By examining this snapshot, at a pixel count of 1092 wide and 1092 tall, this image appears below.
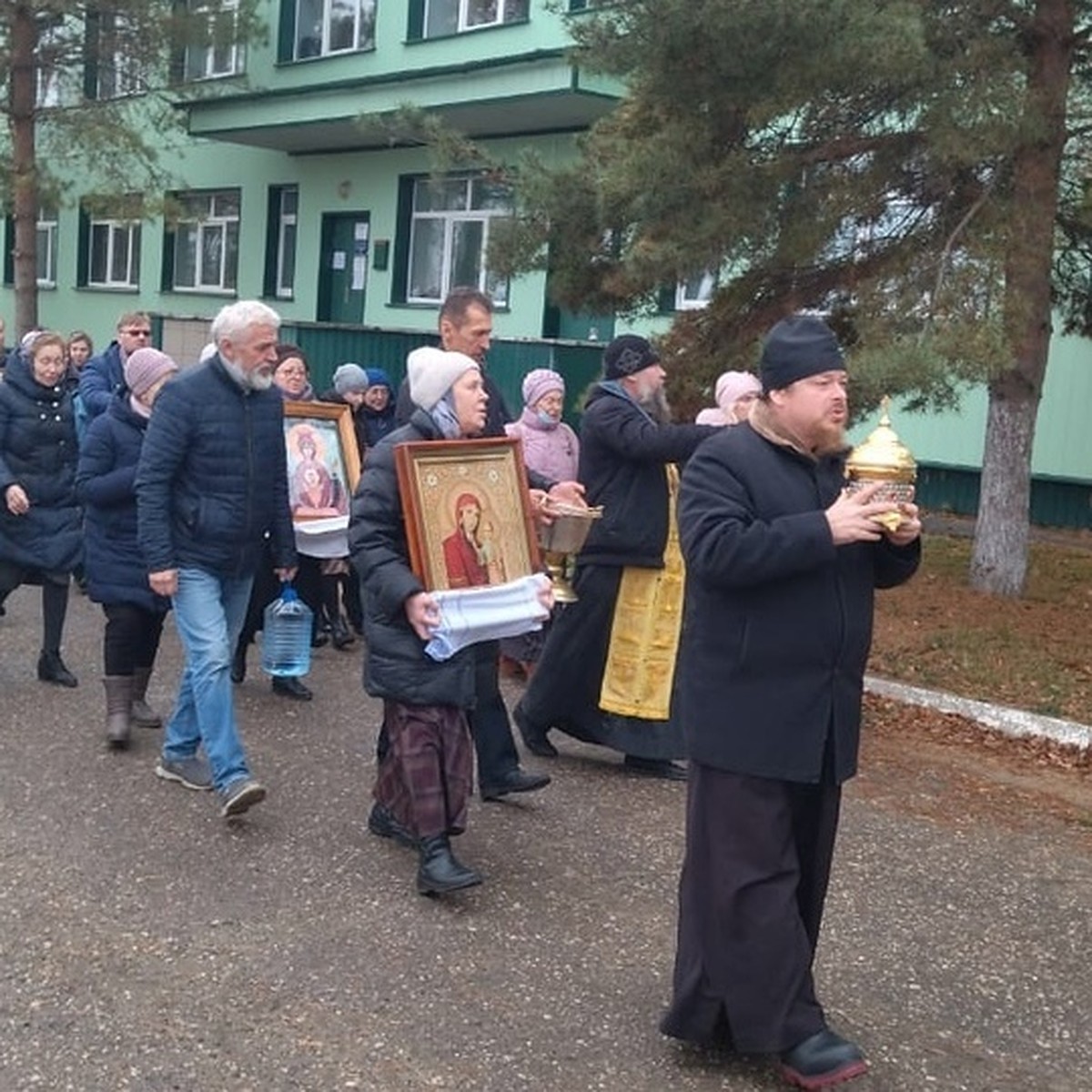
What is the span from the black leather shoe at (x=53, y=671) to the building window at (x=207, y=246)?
1732cm

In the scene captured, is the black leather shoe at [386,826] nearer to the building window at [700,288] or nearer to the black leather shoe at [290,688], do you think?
the black leather shoe at [290,688]

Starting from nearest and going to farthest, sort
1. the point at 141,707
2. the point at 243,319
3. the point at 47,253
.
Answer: the point at 243,319
the point at 141,707
the point at 47,253

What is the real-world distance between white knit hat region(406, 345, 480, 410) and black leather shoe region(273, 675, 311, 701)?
9.78ft

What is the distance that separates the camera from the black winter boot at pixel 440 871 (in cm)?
498

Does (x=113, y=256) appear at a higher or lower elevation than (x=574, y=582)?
higher

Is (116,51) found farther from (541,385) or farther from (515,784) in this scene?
(515,784)

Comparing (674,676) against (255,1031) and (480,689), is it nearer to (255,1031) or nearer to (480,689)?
(480,689)

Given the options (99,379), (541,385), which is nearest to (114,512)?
(541,385)

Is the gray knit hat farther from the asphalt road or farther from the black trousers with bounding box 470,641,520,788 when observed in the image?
the black trousers with bounding box 470,641,520,788

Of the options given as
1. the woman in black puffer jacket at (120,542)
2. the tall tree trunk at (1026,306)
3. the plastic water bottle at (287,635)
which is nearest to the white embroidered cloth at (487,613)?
the woman in black puffer jacket at (120,542)

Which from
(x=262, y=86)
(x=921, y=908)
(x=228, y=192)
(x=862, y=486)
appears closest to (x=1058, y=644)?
(x=921, y=908)

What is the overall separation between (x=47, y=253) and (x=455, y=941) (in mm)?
27176

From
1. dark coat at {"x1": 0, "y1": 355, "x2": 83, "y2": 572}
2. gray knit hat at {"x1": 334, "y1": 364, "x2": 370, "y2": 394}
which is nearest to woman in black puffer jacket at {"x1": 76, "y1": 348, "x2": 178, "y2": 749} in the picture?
dark coat at {"x1": 0, "y1": 355, "x2": 83, "y2": 572}

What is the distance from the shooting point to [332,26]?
22.0 m
